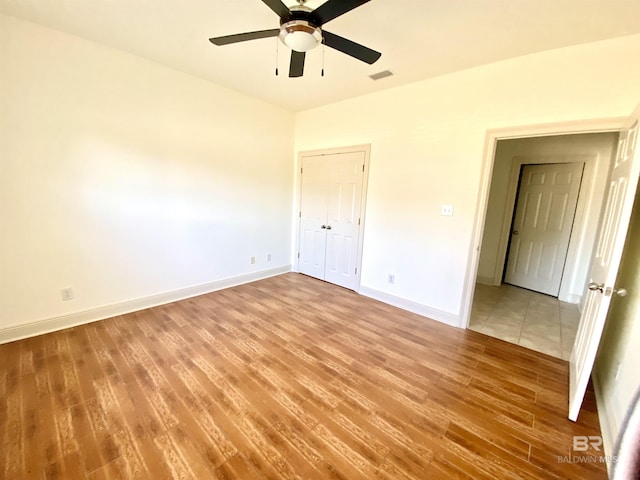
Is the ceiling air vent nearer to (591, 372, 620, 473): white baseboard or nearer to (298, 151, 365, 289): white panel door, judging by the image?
(298, 151, 365, 289): white panel door

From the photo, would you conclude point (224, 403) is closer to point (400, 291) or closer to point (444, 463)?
point (444, 463)

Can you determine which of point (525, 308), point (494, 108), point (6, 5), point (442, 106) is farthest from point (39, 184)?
point (525, 308)

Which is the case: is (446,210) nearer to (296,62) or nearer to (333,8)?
(296,62)

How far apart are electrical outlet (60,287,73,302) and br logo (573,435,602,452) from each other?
412 cm

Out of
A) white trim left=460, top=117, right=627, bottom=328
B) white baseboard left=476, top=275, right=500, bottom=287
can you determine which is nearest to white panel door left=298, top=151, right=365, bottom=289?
white trim left=460, top=117, right=627, bottom=328

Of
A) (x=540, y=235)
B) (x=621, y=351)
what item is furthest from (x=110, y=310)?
(x=540, y=235)

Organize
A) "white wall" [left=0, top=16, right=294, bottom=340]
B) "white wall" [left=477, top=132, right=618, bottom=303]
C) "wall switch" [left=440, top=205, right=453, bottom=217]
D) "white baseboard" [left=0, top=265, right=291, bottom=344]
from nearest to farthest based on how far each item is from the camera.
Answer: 1. "white wall" [left=0, top=16, right=294, bottom=340]
2. "white baseboard" [left=0, top=265, right=291, bottom=344]
3. "wall switch" [left=440, top=205, right=453, bottom=217]
4. "white wall" [left=477, top=132, right=618, bottom=303]

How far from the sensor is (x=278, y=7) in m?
1.47

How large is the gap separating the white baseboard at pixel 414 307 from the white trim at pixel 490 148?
111mm

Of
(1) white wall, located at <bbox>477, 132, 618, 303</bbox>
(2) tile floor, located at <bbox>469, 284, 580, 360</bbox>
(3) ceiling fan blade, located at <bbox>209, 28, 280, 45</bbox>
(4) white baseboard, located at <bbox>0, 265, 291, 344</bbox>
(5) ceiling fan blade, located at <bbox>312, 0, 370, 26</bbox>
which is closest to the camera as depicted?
(5) ceiling fan blade, located at <bbox>312, 0, 370, 26</bbox>

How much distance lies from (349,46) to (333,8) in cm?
30

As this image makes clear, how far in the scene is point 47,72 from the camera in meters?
2.30

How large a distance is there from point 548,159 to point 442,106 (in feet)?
7.44

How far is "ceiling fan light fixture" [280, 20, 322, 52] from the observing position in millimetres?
1560
